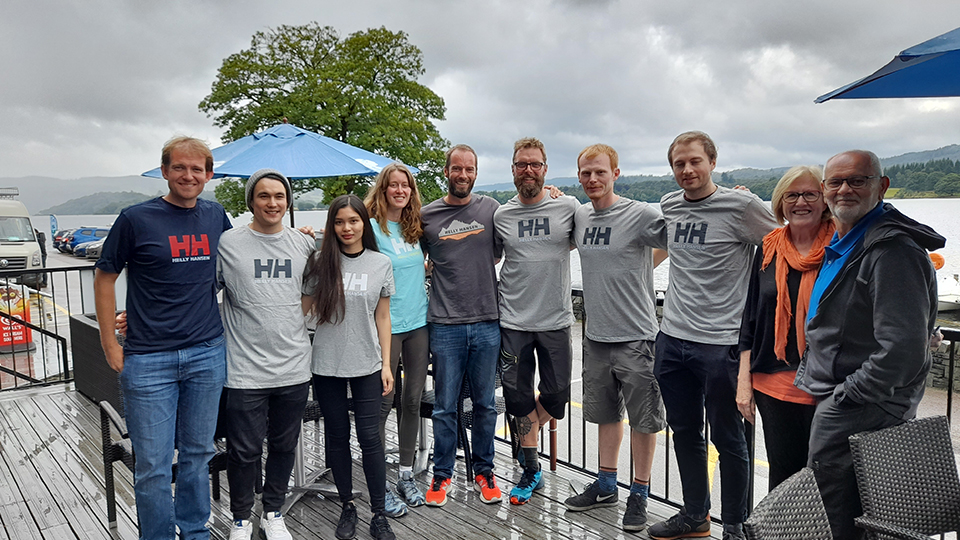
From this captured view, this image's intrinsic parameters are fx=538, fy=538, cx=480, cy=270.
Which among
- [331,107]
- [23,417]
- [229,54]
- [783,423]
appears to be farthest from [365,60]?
[783,423]

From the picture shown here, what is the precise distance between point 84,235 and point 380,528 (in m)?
42.5

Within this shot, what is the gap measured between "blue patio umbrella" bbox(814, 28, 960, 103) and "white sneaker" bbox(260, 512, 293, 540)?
3.09 metres

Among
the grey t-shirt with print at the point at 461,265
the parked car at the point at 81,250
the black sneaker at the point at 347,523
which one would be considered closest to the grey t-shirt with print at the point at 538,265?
the grey t-shirt with print at the point at 461,265

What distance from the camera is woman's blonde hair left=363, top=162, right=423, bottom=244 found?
119 inches

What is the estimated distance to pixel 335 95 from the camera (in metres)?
19.8

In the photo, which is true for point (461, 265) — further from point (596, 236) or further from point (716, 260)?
point (716, 260)

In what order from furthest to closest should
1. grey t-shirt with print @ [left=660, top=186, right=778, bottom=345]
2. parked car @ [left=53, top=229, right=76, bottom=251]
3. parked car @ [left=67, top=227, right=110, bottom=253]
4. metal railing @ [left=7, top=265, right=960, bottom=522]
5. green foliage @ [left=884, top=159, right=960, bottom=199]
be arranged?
parked car @ [left=53, top=229, right=76, bottom=251] → parked car @ [left=67, top=227, right=110, bottom=253] → green foliage @ [left=884, top=159, right=960, bottom=199] → metal railing @ [left=7, top=265, right=960, bottom=522] → grey t-shirt with print @ [left=660, top=186, right=778, bottom=345]

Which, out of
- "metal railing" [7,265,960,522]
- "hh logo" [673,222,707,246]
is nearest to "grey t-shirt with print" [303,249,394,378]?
"metal railing" [7,265,960,522]

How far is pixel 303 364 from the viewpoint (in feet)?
8.53

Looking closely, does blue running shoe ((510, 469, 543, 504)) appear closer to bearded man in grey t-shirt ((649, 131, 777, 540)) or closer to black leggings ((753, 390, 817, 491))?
bearded man in grey t-shirt ((649, 131, 777, 540))

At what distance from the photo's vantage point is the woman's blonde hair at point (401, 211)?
3.03 m

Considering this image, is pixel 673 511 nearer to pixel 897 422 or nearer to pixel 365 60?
pixel 897 422

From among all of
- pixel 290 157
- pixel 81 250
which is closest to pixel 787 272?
pixel 290 157

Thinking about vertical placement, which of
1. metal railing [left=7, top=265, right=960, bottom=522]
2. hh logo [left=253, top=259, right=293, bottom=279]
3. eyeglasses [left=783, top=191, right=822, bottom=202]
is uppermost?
eyeglasses [left=783, top=191, right=822, bottom=202]
